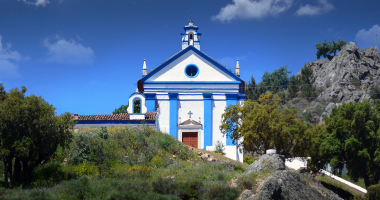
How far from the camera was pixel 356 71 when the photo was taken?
204 ft

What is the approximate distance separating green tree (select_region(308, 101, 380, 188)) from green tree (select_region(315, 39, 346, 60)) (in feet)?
174

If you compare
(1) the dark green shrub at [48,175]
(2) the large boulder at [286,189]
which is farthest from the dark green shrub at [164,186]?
(1) the dark green shrub at [48,175]

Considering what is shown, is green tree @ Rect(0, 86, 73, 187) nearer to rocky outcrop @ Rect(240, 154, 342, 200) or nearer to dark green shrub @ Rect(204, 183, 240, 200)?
dark green shrub @ Rect(204, 183, 240, 200)

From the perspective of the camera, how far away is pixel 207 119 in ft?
94.9

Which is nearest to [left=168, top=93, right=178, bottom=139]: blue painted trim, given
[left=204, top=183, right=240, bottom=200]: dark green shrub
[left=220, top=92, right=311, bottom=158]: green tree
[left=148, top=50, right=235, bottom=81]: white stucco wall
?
[left=148, top=50, right=235, bottom=81]: white stucco wall

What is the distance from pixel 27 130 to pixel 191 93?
55.1ft

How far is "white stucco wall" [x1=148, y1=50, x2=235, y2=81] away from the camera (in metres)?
29.3

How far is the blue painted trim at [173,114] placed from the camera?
93.6 ft

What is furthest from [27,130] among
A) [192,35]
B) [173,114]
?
[192,35]

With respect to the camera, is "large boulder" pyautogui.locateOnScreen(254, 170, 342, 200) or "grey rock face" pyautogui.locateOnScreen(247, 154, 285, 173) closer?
"large boulder" pyautogui.locateOnScreen(254, 170, 342, 200)

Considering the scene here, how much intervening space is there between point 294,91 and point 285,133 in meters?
40.7

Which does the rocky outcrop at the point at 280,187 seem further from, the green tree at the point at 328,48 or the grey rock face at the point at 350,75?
the green tree at the point at 328,48

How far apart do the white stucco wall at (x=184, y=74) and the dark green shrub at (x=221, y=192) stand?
1745 centimetres

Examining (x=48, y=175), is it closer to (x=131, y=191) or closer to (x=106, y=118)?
(x=131, y=191)
